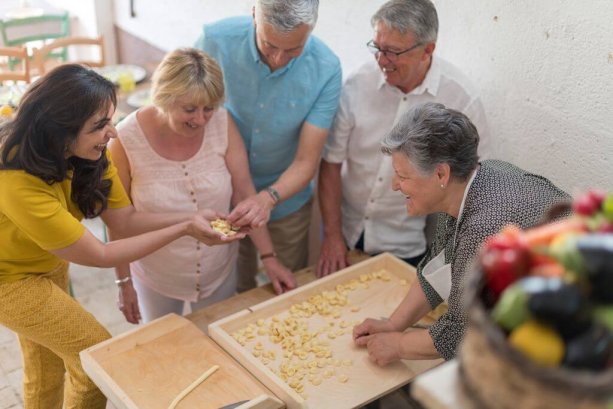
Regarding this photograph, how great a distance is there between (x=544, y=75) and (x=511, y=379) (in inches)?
74.4

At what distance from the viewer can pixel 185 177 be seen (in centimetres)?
245

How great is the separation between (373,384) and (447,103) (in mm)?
1157

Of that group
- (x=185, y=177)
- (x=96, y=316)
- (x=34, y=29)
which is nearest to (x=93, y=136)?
(x=185, y=177)

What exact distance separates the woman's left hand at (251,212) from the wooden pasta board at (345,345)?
329 mm

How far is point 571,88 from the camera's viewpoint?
7.73 ft

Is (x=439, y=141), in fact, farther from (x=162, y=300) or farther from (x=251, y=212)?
(x=162, y=300)

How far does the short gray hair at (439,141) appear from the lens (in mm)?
1882

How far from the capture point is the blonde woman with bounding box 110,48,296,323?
2.30 metres

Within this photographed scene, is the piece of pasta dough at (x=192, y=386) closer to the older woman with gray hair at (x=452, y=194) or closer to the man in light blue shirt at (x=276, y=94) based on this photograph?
the older woman with gray hair at (x=452, y=194)

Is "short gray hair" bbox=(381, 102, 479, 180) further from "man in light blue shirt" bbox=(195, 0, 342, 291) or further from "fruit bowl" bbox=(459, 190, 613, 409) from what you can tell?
"fruit bowl" bbox=(459, 190, 613, 409)

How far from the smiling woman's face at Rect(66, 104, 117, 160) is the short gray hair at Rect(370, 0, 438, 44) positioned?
3.34 ft

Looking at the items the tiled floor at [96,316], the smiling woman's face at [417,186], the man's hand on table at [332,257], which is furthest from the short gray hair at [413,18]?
the tiled floor at [96,316]

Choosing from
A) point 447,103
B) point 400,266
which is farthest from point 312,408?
point 447,103

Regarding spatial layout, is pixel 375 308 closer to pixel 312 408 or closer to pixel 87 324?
pixel 312 408
